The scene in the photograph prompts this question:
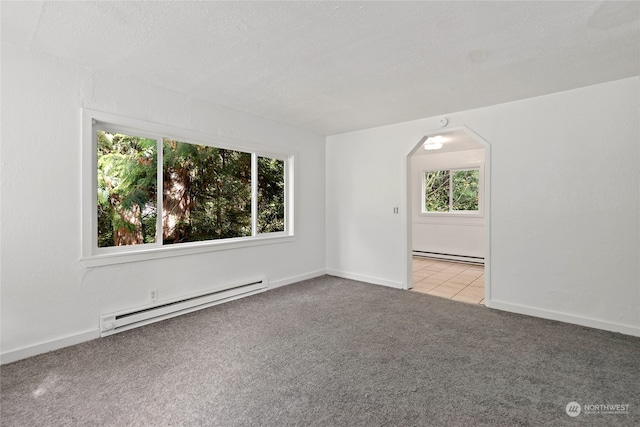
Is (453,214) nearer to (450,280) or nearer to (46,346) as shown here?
(450,280)

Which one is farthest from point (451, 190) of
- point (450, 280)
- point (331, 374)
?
point (331, 374)

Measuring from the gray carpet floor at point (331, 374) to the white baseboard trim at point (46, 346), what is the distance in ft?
0.25

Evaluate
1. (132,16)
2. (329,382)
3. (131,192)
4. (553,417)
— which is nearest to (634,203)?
(553,417)

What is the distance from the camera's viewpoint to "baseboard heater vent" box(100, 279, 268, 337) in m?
2.82

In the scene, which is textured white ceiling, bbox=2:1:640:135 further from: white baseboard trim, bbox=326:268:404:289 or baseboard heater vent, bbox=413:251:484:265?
baseboard heater vent, bbox=413:251:484:265

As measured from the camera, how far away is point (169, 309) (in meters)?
3.22

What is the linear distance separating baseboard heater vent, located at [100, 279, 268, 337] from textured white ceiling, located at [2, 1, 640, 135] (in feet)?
7.26

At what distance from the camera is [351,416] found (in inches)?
68.6

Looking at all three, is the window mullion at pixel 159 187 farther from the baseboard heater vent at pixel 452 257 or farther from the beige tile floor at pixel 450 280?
the baseboard heater vent at pixel 452 257

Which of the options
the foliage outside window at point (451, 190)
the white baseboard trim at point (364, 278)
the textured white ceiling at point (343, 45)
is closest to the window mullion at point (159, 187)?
the textured white ceiling at point (343, 45)

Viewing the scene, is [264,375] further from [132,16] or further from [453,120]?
[453,120]

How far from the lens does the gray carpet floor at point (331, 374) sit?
1753mm

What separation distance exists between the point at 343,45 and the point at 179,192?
2410 mm

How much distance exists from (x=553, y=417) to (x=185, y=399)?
2133 millimetres
